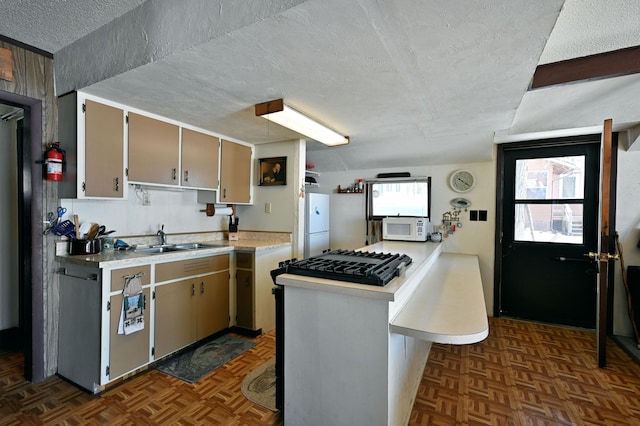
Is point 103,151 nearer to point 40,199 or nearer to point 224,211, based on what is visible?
point 40,199

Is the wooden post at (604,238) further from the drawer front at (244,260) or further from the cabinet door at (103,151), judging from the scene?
the cabinet door at (103,151)

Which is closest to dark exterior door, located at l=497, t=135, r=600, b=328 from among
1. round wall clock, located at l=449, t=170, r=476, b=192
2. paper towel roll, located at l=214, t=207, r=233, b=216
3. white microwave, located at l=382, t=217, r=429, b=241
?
round wall clock, located at l=449, t=170, r=476, b=192

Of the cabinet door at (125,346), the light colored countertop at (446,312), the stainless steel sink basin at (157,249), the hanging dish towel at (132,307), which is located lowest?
the cabinet door at (125,346)

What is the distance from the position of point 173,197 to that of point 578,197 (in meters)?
4.44

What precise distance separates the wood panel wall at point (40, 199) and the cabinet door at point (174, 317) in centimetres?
75

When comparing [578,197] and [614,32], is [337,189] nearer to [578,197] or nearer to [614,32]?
[578,197]

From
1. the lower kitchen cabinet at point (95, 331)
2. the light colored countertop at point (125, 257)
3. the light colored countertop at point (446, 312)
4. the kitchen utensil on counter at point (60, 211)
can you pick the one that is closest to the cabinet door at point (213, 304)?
the light colored countertop at point (125, 257)

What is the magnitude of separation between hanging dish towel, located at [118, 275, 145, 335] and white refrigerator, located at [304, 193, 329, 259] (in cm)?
195

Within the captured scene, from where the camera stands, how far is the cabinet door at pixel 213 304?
261cm

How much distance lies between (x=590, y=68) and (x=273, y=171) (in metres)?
2.87

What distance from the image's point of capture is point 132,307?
205cm

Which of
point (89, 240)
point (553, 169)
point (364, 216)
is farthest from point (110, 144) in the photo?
point (553, 169)

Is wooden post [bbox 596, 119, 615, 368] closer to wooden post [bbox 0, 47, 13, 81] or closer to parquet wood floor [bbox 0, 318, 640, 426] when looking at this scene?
parquet wood floor [bbox 0, 318, 640, 426]

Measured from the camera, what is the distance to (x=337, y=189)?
4.37 m
